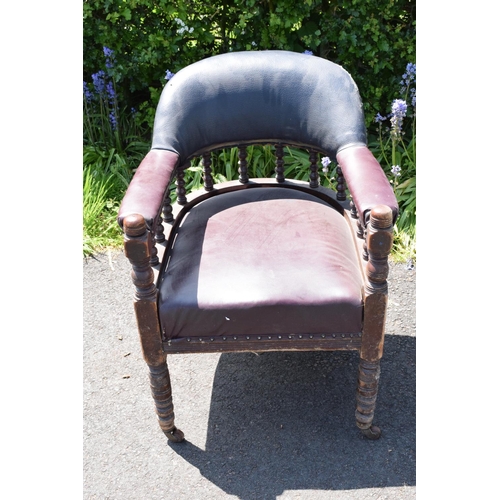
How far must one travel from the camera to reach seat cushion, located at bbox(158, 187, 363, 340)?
6.49ft

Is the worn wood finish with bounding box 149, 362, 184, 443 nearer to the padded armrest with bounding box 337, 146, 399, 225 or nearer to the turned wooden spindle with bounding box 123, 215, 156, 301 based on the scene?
the turned wooden spindle with bounding box 123, 215, 156, 301

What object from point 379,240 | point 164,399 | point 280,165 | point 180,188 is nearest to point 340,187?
point 280,165

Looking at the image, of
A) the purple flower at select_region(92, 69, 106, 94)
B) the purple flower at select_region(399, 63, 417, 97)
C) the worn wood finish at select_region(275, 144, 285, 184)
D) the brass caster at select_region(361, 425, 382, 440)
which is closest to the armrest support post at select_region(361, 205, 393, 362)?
the brass caster at select_region(361, 425, 382, 440)

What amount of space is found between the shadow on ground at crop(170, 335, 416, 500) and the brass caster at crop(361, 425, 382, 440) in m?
0.02

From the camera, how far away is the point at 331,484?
213 centimetres

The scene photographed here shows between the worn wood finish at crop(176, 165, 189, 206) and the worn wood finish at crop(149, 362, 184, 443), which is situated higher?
the worn wood finish at crop(176, 165, 189, 206)

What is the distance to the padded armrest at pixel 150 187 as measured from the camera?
1930 mm

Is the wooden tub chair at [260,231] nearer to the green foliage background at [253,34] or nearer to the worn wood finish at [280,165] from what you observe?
the worn wood finish at [280,165]

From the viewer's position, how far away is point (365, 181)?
2.02 m

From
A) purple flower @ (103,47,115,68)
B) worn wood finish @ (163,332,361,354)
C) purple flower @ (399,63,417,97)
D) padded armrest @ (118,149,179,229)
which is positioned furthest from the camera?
purple flower @ (103,47,115,68)

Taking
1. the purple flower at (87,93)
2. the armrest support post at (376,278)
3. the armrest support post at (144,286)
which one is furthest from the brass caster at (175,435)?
the purple flower at (87,93)

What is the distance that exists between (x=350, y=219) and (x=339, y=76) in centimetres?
56

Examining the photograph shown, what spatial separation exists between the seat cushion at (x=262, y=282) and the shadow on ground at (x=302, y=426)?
0.52m

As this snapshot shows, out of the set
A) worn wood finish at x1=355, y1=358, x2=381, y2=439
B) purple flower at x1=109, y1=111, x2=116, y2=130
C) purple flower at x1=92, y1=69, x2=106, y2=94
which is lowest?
worn wood finish at x1=355, y1=358, x2=381, y2=439
